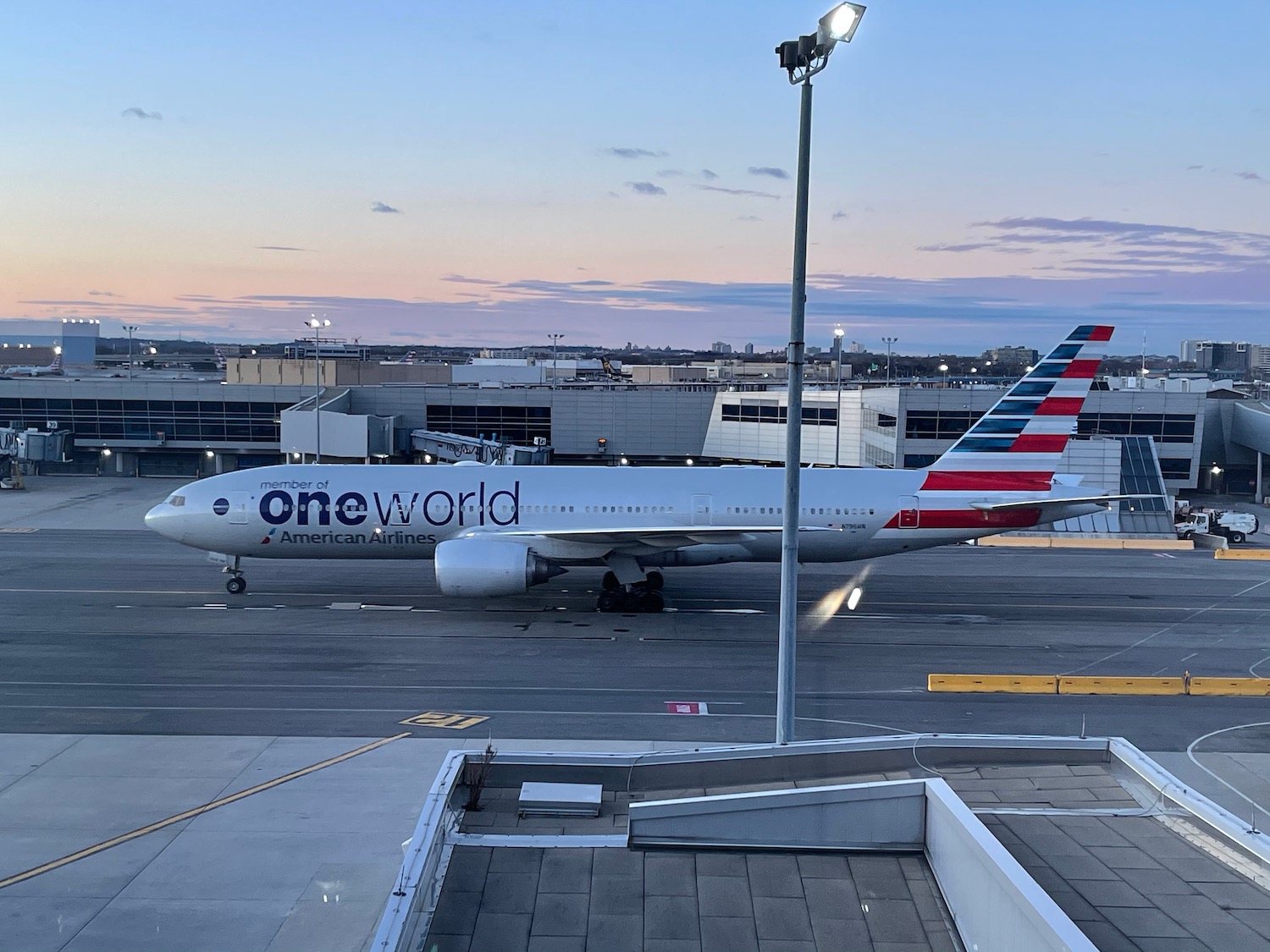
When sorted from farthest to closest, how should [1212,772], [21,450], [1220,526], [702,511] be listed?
[21,450] < [1220,526] < [702,511] < [1212,772]

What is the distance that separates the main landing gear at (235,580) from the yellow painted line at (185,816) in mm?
15925

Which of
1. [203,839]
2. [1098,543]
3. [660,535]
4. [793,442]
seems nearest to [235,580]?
[660,535]

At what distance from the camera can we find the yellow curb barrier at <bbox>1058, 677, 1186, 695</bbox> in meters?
25.3

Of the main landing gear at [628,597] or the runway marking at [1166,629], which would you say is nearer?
the runway marking at [1166,629]

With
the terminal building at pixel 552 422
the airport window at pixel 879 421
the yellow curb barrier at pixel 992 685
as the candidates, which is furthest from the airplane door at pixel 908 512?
the terminal building at pixel 552 422

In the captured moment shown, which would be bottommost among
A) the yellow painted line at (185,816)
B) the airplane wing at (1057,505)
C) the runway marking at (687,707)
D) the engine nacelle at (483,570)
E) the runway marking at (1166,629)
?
the yellow painted line at (185,816)

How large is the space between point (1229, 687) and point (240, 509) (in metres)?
29.7

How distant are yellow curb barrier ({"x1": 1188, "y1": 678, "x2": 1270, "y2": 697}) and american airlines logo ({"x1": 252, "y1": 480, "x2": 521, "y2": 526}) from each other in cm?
2023

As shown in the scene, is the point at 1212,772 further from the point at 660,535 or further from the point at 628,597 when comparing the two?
the point at 628,597

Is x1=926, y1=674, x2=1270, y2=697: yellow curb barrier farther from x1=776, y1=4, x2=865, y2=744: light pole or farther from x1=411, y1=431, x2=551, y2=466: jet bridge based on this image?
x1=411, y1=431, x2=551, y2=466: jet bridge

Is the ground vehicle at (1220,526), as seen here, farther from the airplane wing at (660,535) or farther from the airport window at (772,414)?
the airplane wing at (660,535)

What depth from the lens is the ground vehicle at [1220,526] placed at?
5125 centimetres

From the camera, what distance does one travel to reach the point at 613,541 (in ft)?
105

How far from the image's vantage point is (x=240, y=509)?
33312 millimetres
